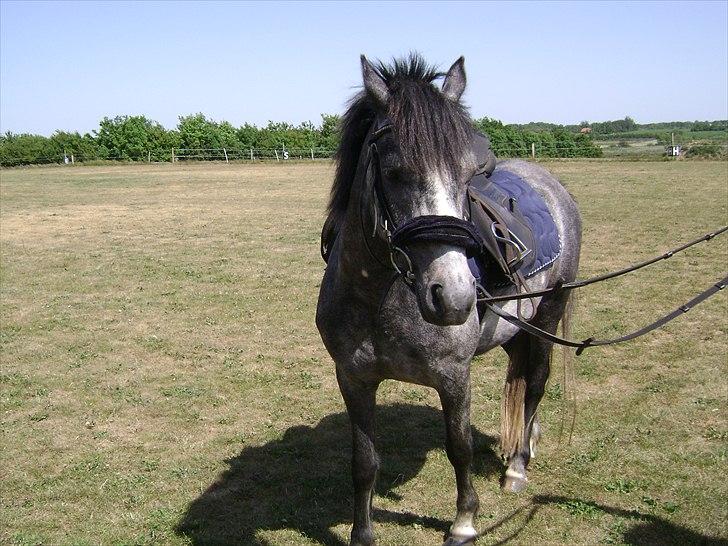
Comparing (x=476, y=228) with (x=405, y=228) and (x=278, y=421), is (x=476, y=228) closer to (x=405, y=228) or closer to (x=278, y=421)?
(x=405, y=228)

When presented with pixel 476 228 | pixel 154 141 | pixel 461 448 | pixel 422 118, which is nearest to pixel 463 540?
pixel 461 448

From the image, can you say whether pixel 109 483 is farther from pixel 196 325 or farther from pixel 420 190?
pixel 196 325

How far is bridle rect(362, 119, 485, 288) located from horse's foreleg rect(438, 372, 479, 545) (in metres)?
1.01

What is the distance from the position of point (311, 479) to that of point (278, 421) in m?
1.15

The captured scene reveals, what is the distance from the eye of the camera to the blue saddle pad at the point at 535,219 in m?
4.37

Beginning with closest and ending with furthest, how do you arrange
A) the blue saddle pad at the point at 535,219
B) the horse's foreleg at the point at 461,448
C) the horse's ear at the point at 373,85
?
the horse's ear at the point at 373,85 → the horse's foreleg at the point at 461,448 → the blue saddle pad at the point at 535,219

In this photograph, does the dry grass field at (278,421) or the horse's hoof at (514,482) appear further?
the horse's hoof at (514,482)

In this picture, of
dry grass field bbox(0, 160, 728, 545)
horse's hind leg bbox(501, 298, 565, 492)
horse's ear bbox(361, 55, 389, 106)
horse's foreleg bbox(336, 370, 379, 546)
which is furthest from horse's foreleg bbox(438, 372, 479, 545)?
horse's ear bbox(361, 55, 389, 106)

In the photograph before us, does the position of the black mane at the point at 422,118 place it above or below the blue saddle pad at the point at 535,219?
above

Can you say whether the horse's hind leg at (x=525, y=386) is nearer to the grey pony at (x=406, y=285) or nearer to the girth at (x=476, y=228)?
the grey pony at (x=406, y=285)

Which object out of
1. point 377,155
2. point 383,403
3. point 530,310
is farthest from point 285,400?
→ point 377,155

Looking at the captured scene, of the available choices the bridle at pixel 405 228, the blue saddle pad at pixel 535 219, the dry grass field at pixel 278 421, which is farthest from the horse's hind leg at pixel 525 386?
the bridle at pixel 405 228

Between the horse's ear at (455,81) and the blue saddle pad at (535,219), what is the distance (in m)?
1.36

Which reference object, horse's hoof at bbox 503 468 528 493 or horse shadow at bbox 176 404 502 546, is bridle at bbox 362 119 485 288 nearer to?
horse shadow at bbox 176 404 502 546
